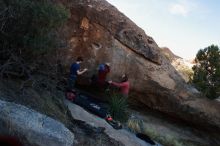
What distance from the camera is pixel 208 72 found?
18.8 metres

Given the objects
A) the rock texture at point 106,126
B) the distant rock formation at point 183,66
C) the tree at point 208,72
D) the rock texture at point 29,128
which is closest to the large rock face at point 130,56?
the tree at point 208,72

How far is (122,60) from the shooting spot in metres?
16.6

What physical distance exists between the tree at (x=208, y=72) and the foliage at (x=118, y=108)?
13.7 feet

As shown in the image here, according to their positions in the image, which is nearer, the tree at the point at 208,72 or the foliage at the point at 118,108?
the foliage at the point at 118,108

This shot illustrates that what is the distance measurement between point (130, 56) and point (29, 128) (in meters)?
8.79

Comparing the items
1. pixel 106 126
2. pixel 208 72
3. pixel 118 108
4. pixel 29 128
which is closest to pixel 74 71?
pixel 118 108

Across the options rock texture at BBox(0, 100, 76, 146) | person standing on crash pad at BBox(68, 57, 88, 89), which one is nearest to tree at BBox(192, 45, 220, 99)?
person standing on crash pad at BBox(68, 57, 88, 89)

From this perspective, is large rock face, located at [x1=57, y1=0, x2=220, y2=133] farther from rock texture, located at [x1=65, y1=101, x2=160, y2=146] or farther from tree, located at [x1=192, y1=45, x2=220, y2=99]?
rock texture, located at [x1=65, y1=101, x2=160, y2=146]

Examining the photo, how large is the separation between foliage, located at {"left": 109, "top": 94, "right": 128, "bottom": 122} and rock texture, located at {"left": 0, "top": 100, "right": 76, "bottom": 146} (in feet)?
21.9

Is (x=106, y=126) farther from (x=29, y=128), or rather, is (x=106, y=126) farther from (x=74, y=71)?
(x=29, y=128)

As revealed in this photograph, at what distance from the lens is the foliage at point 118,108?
15.7 metres

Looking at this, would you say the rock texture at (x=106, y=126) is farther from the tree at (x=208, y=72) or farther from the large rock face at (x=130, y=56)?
the tree at (x=208, y=72)

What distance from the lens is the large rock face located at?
1606cm

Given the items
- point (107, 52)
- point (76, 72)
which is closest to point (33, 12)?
point (76, 72)
